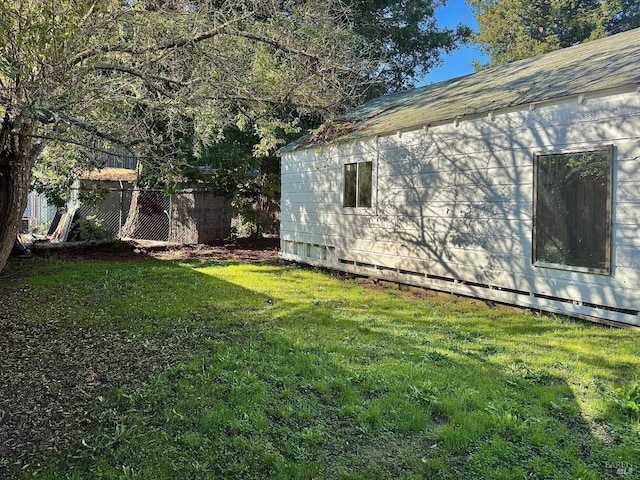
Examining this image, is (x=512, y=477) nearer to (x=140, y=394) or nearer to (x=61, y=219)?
(x=140, y=394)

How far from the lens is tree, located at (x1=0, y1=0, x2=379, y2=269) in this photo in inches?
135

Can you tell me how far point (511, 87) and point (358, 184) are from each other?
299 centimetres

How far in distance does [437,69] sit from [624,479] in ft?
62.1

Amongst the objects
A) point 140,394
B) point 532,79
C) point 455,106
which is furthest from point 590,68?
point 140,394

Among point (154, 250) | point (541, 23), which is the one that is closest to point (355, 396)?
point (154, 250)

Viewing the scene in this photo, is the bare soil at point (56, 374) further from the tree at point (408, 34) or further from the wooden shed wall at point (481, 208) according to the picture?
the tree at point (408, 34)

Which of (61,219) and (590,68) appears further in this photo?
(61,219)

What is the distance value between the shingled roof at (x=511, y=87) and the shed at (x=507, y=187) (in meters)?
0.03

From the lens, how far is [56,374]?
12.8 ft

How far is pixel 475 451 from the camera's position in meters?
2.81

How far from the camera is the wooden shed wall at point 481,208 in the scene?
5125 mm

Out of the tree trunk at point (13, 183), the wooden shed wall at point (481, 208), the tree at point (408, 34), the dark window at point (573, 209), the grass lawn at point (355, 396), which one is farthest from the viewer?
the tree at point (408, 34)

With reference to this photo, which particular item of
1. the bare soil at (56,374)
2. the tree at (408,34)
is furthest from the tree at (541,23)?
the bare soil at (56,374)

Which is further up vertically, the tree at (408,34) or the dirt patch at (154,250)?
the tree at (408,34)
